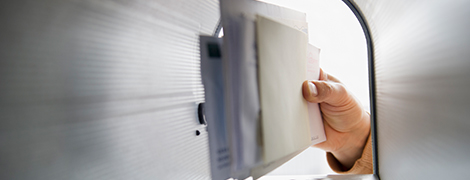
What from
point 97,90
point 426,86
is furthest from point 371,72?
point 97,90

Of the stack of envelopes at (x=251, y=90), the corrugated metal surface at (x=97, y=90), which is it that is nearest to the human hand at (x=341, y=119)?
the stack of envelopes at (x=251, y=90)

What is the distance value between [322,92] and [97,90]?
51 cm

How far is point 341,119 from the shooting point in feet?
2.35

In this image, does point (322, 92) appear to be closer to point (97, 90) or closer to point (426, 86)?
point (426, 86)

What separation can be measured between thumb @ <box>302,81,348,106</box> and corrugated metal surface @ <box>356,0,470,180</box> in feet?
0.50

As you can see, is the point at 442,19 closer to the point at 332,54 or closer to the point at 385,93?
the point at 385,93

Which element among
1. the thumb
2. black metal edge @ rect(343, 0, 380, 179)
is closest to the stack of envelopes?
the thumb

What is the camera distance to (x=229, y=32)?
38cm

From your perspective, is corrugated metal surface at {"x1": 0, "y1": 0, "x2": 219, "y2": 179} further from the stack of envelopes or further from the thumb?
the thumb

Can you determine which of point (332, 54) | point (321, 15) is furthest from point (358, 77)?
point (321, 15)

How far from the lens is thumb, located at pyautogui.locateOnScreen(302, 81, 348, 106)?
1.88ft

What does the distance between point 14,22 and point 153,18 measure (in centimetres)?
22

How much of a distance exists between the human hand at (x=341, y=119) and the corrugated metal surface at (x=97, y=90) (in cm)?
34

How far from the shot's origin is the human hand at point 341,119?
23.8 inches
